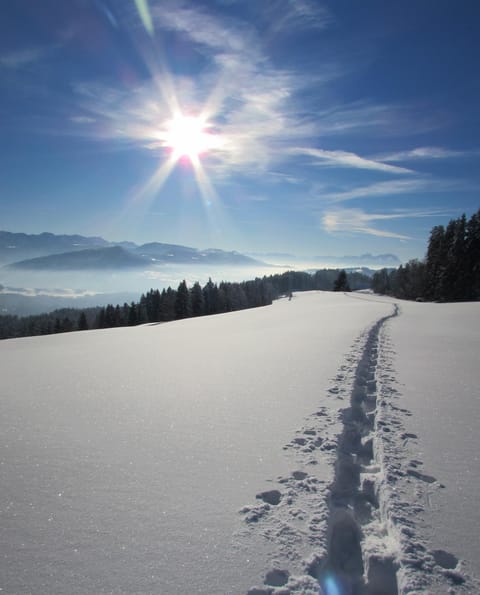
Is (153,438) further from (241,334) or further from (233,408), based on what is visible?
(241,334)

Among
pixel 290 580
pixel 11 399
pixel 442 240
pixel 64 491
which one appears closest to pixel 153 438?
pixel 64 491

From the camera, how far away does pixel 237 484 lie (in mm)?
2812

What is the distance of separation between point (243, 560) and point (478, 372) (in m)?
6.73

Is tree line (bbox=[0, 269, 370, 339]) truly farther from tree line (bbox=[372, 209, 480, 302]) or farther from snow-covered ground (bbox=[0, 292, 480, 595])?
snow-covered ground (bbox=[0, 292, 480, 595])

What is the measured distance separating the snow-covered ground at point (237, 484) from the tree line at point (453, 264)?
1706 inches

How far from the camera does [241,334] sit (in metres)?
11.8

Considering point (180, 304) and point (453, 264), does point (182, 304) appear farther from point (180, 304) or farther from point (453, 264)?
point (453, 264)

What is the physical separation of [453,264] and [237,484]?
160 ft

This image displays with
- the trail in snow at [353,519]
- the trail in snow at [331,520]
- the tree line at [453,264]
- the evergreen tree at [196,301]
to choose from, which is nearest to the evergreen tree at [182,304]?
the evergreen tree at [196,301]

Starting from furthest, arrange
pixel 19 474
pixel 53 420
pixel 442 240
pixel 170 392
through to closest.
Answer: pixel 442 240 < pixel 170 392 < pixel 53 420 < pixel 19 474

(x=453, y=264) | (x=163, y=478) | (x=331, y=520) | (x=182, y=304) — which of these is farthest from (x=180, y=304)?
(x=331, y=520)

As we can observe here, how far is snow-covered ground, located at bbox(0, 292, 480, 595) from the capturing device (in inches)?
77.5

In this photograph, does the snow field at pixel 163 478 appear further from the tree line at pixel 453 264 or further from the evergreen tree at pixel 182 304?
the evergreen tree at pixel 182 304

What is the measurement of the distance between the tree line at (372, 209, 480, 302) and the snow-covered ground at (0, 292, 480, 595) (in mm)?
43328
